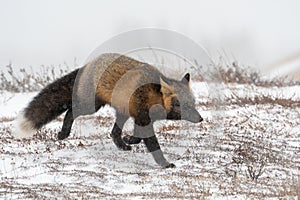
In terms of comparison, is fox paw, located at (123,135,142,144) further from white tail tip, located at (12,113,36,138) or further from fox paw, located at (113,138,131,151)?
white tail tip, located at (12,113,36,138)

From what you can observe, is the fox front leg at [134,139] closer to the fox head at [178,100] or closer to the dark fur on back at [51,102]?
the fox head at [178,100]

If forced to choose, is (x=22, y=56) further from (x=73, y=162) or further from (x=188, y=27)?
(x=73, y=162)

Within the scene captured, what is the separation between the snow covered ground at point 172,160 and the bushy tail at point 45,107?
0.48 m

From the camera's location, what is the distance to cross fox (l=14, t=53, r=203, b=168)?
9773mm

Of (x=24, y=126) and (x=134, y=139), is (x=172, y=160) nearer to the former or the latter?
(x=134, y=139)

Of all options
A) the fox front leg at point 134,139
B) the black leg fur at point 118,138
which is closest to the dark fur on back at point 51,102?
the black leg fur at point 118,138

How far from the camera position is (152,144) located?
9766 millimetres

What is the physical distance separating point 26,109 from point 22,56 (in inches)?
850

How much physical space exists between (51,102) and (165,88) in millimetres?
2378

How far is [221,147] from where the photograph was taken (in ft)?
35.2

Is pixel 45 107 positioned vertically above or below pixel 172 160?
above

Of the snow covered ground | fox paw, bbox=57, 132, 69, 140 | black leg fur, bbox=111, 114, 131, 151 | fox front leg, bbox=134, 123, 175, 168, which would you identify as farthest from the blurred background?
fox front leg, bbox=134, 123, 175, 168

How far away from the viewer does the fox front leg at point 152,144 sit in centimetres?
955

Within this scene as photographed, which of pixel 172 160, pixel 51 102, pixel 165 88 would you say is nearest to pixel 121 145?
pixel 172 160
